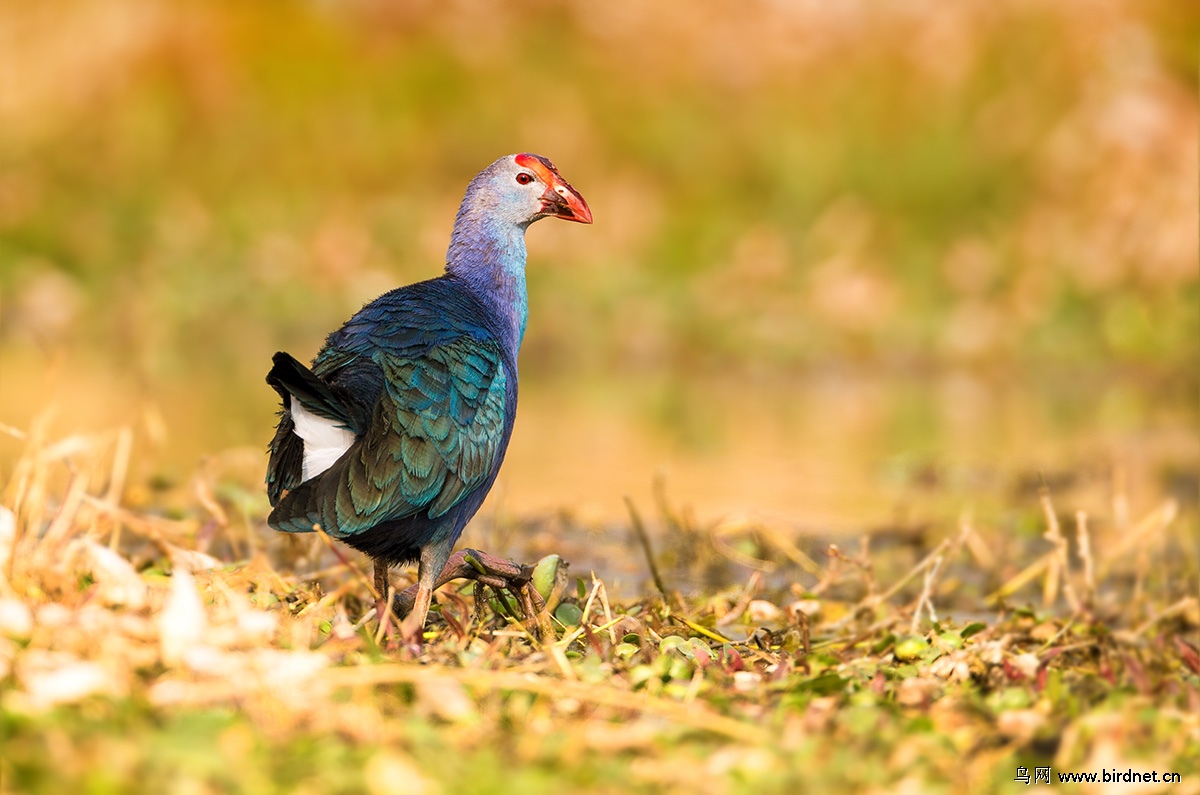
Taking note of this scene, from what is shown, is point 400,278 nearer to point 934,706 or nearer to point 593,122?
point 593,122

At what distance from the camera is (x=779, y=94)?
480 inches

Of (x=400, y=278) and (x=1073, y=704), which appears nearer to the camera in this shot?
(x=1073, y=704)

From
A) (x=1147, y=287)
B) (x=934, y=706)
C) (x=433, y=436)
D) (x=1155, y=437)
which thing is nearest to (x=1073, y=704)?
(x=934, y=706)

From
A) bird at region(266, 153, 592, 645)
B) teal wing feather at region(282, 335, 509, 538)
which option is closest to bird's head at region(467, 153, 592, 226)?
bird at region(266, 153, 592, 645)

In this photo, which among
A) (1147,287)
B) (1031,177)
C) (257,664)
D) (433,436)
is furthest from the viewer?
(1031,177)

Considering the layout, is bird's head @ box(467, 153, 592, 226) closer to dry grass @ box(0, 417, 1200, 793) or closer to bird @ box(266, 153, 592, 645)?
bird @ box(266, 153, 592, 645)

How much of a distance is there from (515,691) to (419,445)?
0.82m

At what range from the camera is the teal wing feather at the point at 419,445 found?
3094mm

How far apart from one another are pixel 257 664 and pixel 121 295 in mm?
8599

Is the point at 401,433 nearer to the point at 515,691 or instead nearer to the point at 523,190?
the point at 515,691

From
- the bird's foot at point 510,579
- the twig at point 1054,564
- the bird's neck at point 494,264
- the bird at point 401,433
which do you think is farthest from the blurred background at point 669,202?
the bird's foot at point 510,579

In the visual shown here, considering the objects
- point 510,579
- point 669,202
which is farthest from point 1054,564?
point 669,202

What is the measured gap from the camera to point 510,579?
3.23 metres

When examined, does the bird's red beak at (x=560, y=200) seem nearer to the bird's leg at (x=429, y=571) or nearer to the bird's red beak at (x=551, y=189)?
the bird's red beak at (x=551, y=189)
